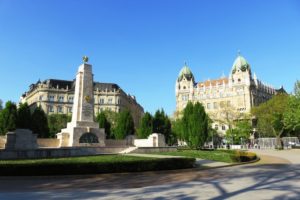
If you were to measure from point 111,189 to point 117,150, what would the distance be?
799 inches

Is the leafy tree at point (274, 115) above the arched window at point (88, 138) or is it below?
above

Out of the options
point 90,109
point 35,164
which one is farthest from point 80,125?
point 35,164

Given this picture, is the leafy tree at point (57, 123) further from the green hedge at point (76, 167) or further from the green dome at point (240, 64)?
the green dome at point (240, 64)

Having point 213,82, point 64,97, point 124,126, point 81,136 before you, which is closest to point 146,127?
point 124,126

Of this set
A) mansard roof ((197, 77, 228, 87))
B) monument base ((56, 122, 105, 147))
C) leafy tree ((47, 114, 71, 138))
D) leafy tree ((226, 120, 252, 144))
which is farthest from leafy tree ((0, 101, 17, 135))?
mansard roof ((197, 77, 228, 87))

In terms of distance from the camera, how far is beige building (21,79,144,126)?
3866 inches

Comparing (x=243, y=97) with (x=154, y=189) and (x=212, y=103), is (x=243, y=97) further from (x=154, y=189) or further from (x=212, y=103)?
(x=154, y=189)

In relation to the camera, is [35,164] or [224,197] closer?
[224,197]

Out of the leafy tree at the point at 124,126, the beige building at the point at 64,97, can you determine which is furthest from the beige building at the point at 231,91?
the leafy tree at the point at 124,126

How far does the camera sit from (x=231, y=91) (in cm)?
10862

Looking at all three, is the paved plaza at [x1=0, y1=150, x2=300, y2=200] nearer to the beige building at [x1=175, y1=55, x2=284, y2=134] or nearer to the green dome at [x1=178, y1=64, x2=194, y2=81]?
the beige building at [x1=175, y1=55, x2=284, y2=134]

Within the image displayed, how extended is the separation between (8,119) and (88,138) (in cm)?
2387

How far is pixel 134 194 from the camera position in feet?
34.3

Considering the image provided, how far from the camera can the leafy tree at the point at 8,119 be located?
1885 inches
